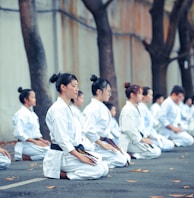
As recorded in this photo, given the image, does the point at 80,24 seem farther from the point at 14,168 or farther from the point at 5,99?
the point at 14,168

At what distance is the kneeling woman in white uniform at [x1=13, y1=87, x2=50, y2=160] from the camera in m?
13.6

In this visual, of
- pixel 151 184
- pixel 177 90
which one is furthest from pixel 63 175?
pixel 177 90

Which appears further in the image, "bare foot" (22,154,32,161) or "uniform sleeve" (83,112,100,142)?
"bare foot" (22,154,32,161)

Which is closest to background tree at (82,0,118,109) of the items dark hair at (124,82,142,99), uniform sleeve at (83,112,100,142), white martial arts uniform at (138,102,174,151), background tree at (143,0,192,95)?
background tree at (143,0,192,95)

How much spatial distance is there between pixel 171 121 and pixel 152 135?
4.81 feet

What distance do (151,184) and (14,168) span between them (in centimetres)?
314

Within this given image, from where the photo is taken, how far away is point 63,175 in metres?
10.2

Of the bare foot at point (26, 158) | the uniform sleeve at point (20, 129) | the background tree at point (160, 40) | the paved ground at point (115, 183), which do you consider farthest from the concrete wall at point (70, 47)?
the paved ground at point (115, 183)

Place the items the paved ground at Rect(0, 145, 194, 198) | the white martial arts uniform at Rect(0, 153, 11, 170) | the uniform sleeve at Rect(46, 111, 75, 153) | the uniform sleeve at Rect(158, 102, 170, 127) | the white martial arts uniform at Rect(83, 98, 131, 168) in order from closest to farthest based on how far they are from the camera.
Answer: the paved ground at Rect(0, 145, 194, 198) → the uniform sleeve at Rect(46, 111, 75, 153) → the white martial arts uniform at Rect(0, 153, 11, 170) → the white martial arts uniform at Rect(83, 98, 131, 168) → the uniform sleeve at Rect(158, 102, 170, 127)

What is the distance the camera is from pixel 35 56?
51.1ft

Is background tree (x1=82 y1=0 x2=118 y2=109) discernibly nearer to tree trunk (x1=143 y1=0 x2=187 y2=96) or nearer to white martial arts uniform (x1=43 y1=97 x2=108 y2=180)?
tree trunk (x1=143 y1=0 x2=187 y2=96)

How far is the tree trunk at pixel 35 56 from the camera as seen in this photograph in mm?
15367

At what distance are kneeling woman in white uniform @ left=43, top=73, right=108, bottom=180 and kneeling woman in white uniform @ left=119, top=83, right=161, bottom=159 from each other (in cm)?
315

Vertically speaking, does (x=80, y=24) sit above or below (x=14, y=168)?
above
